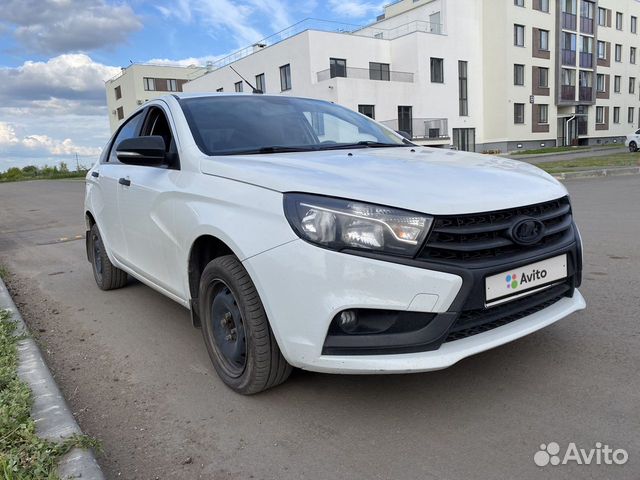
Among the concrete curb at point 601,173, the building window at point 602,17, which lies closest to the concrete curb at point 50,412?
the concrete curb at point 601,173

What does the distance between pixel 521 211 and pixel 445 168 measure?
1.52 ft

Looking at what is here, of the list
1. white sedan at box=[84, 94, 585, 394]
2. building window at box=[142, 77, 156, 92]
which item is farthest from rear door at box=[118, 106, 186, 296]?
building window at box=[142, 77, 156, 92]

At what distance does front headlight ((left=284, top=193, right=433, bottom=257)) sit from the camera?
2289mm

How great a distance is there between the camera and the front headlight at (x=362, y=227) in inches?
90.1

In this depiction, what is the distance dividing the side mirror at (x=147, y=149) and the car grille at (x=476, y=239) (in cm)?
192

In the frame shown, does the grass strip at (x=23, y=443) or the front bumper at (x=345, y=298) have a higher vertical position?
the front bumper at (x=345, y=298)

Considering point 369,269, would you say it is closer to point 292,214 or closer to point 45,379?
point 292,214

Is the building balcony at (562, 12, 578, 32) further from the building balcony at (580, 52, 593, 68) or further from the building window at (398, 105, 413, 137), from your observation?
the building window at (398, 105, 413, 137)

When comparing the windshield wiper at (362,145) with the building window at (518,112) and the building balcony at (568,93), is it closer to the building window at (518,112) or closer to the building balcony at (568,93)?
the building window at (518,112)

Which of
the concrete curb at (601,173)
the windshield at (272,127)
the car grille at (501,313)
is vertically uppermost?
the windshield at (272,127)

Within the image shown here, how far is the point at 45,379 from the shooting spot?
9.96ft

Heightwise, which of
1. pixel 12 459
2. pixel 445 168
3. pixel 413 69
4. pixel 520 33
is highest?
pixel 520 33

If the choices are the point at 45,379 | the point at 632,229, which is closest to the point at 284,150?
the point at 45,379

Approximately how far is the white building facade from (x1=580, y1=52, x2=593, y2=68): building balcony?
0.27ft
